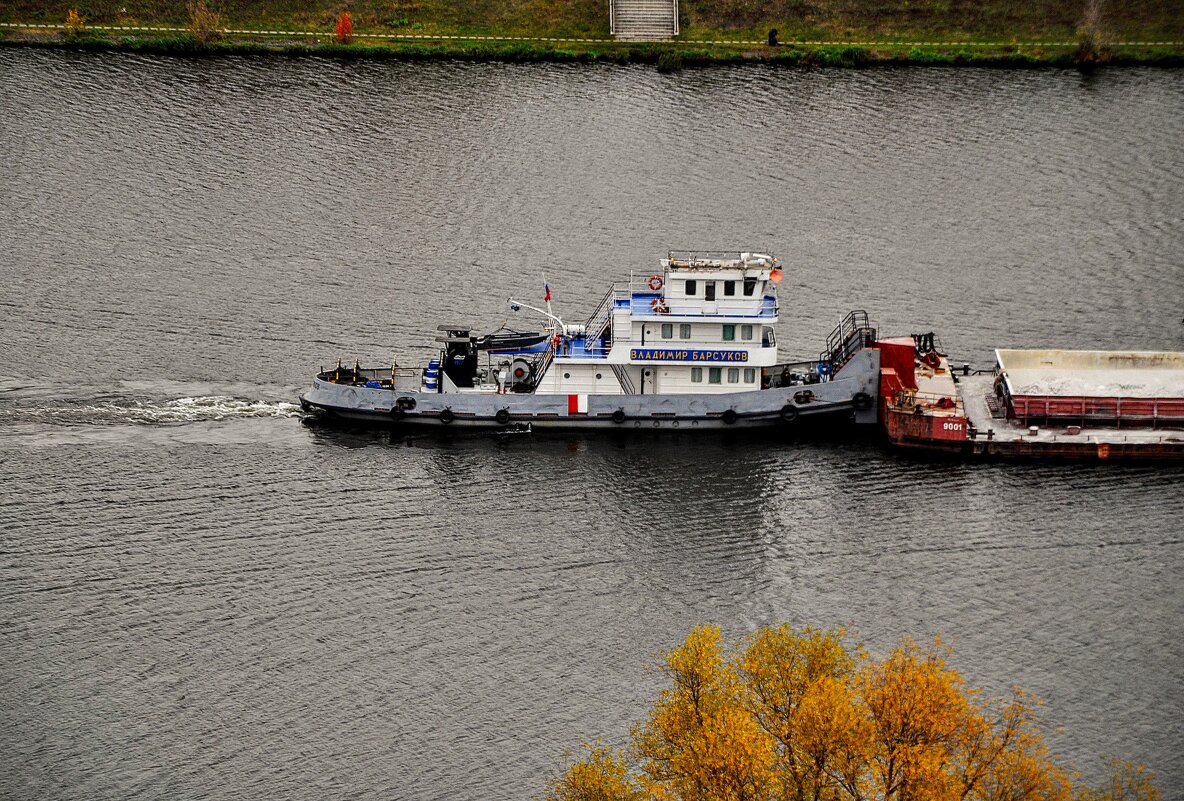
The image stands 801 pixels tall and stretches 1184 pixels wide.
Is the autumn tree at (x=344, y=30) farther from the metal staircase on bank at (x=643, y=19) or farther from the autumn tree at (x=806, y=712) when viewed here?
the autumn tree at (x=806, y=712)

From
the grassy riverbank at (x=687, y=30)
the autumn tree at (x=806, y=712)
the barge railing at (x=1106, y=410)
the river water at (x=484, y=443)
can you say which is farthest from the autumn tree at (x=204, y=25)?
the autumn tree at (x=806, y=712)

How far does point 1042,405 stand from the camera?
→ 70.4 metres

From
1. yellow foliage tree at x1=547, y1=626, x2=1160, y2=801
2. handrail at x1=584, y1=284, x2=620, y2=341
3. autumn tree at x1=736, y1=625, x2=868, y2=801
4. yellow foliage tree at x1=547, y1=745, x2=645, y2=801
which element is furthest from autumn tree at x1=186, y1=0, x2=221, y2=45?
yellow foliage tree at x1=547, y1=745, x2=645, y2=801

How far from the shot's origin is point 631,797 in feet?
140

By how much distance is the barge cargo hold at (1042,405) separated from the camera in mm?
68812

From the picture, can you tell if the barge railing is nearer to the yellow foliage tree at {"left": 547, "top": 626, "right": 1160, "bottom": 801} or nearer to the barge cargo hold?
the barge cargo hold

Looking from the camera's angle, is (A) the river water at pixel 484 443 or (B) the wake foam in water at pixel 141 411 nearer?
(A) the river water at pixel 484 443

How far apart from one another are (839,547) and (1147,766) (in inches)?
617

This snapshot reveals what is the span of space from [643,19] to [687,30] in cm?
341

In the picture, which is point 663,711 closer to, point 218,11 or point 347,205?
point 347,205

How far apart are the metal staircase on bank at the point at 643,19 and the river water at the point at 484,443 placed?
5.23 meters

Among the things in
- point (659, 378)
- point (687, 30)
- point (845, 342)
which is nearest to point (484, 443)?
point (659, 378)

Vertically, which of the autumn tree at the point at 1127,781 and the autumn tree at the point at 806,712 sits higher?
the autumn tree at the point at 806,712

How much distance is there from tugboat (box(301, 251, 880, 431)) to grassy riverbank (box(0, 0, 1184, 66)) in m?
47.3
